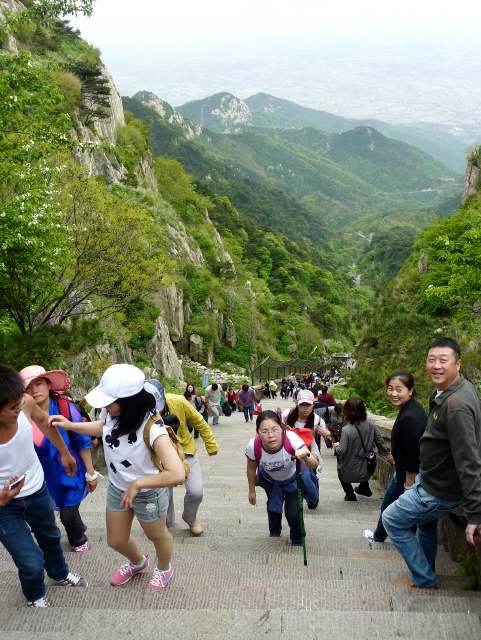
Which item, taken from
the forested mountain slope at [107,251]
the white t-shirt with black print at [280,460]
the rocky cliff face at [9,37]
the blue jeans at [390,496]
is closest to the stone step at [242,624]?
the white t-shirt with black print at [280,460]

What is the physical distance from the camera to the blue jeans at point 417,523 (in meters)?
3.14

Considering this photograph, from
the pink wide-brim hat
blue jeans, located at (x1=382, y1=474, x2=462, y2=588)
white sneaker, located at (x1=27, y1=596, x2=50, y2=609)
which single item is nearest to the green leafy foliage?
the pink wide-brim hat

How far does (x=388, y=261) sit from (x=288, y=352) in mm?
79655

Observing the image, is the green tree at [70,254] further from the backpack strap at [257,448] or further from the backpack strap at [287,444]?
the backpack strap at [287,444]

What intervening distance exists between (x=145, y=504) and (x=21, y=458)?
32.4 inches

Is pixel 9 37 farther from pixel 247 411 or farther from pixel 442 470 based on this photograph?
pixel 442 470

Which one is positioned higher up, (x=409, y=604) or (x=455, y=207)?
(x=409, y=604)

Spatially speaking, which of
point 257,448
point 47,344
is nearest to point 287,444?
point 257,448

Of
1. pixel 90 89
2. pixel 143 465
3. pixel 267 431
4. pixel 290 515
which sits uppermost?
pixel 90 89

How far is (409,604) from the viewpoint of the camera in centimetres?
292

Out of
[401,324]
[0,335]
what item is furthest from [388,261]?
[0,335]

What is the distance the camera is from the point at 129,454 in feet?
10.1

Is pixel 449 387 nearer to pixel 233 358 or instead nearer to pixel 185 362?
→ pixel 185 362

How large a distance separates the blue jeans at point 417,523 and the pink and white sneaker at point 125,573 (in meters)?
1.76
